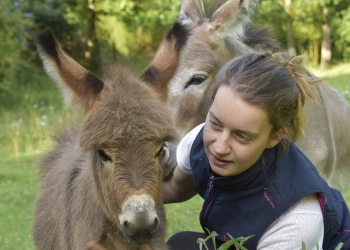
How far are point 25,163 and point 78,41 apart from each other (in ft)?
43.0

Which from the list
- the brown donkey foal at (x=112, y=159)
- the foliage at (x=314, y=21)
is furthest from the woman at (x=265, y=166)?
the foliage at (x=314, y=21)

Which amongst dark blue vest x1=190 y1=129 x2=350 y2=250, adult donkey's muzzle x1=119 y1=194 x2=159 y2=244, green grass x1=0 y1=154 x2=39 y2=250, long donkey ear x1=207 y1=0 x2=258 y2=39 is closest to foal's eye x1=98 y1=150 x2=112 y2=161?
adult donkey's muzzle x1=119 y1=194 x2=159 y2=244

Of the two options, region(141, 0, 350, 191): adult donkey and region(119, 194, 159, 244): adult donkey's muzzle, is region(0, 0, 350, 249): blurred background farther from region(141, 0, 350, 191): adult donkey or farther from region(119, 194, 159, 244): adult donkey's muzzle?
region(119, 194, 159, 244): adult donkey's muzzle

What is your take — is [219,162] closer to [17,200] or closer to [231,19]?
[231,19]

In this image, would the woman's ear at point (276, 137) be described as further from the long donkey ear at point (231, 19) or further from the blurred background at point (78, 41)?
the blurred background at point (78, 41)

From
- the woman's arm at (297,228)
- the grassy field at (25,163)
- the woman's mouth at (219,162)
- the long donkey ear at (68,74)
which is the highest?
the long donkey ear at (68,74)

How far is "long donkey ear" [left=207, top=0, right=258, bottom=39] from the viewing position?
5.29 m

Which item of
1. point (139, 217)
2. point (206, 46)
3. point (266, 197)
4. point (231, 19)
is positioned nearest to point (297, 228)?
point (266, 197)

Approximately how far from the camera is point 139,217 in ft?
9.36

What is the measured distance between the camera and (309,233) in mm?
3010

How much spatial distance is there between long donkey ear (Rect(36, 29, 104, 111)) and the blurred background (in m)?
7.09

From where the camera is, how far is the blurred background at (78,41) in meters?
14.0

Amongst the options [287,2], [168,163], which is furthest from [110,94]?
[287,2]

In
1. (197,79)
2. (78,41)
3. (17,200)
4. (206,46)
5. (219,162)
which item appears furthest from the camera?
(78,41)
